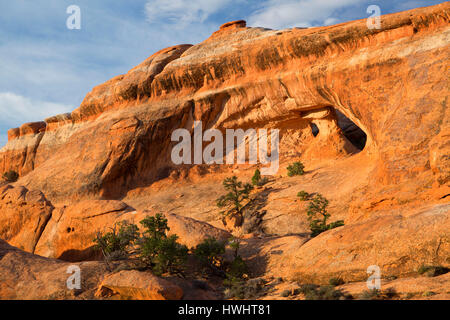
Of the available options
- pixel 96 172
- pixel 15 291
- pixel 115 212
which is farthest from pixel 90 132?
pixel 15 291

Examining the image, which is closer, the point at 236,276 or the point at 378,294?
the point at 378,294

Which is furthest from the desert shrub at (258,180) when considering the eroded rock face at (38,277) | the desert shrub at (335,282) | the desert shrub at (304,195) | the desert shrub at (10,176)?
the desert shrub at (10,176)

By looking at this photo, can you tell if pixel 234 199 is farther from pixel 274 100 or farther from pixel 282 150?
pixel 274 100

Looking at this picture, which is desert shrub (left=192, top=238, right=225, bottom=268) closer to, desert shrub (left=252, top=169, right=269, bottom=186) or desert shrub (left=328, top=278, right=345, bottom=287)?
desert shrub (left=328, top=278, right=345, bottom=287)

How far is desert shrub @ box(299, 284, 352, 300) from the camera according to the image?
28.7ft

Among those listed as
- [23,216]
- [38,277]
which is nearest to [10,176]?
[23,216]

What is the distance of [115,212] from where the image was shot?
16312 mm

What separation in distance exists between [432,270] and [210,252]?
6704mm

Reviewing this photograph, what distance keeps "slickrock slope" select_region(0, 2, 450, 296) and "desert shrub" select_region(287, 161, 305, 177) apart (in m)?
0.59

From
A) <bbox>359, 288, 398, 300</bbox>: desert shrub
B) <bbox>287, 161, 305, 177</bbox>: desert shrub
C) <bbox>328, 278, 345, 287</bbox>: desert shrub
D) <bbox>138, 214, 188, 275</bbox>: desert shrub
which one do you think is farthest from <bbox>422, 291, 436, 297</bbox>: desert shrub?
<bbox>287, 161, 305, 177</bbox>: desert shrub

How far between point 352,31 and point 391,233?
46.7 ft

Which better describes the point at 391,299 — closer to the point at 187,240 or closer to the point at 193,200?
the point at 187,240

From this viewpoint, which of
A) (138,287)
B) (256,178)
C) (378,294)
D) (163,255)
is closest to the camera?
(378,294)

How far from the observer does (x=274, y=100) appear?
25797 millimetres
